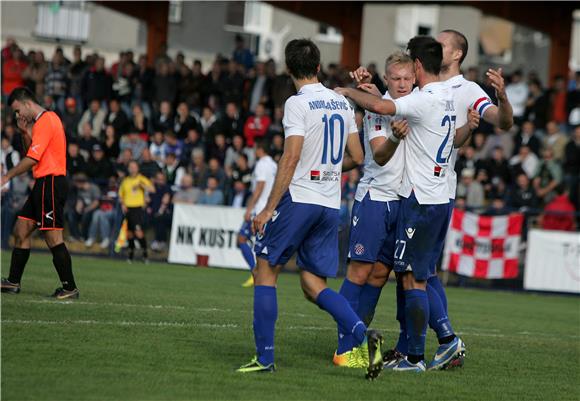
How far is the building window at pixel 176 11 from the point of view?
46.6 meters

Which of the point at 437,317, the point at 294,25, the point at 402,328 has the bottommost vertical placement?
the point at 402,328

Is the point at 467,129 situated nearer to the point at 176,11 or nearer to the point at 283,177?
the point at 283,177

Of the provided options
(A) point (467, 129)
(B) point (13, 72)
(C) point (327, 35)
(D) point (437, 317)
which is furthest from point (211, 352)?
(C) point (327, 35)

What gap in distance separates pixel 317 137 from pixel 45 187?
4.74m

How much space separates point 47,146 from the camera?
40.0 ft

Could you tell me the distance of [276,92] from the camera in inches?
1081

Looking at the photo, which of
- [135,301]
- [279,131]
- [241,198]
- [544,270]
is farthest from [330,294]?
[279,131]

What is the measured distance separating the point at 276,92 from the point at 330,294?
1914 cm

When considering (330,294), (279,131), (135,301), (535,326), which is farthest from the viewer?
(279,131)

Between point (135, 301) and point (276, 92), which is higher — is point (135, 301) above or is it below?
below

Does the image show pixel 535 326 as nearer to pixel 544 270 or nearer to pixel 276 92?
pixel 544 270

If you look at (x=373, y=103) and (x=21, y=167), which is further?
(x=21, y=167)

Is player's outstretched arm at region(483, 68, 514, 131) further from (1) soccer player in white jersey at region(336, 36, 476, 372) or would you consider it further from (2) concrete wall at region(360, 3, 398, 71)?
(2) concrete wall at region(360, 3, 398, 71)

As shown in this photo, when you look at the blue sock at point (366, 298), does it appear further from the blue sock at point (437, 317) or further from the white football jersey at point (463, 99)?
the white football jersey at point (463, 99)
